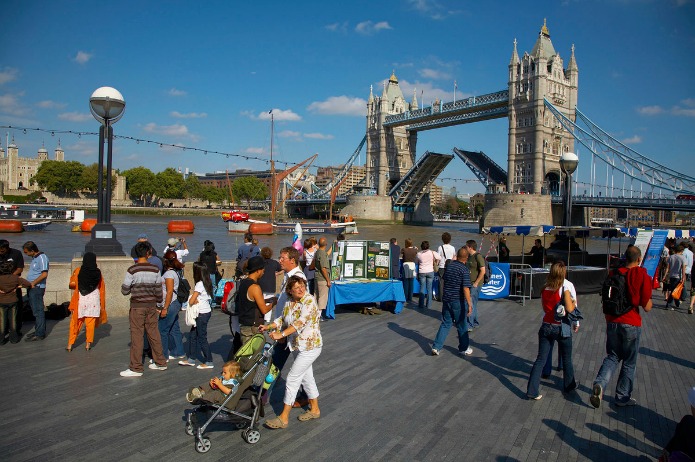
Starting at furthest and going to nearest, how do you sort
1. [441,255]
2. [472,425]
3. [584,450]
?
[441,255], [472,425], [584,450]

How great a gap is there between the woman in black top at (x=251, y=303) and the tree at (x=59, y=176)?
123 m

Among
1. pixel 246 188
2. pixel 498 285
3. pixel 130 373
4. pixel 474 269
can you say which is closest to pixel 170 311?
pixel 130 373

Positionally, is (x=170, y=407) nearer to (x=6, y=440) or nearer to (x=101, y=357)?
(x=6, y=440)

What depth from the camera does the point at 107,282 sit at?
9484 millimetres

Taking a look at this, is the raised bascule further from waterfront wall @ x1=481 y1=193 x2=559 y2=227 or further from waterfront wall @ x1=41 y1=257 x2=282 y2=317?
waterfront wall @ x1=41 y1=257 x2=282 y2=317

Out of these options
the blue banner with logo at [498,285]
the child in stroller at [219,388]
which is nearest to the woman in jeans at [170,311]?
the child in stroller at [219,388]

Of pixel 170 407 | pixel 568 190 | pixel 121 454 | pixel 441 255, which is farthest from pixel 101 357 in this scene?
pixel 568 190

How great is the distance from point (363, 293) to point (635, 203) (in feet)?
208

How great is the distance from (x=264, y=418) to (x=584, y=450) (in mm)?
3084

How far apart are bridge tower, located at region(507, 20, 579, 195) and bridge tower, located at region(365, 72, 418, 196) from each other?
3028 cm

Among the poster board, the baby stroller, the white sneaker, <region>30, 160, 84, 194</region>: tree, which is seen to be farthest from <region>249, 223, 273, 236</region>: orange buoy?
<region>30, 160, 84, 194</region>: tree

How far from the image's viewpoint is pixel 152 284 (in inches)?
255

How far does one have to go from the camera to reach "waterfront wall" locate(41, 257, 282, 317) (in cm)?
944

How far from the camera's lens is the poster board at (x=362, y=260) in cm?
1142
